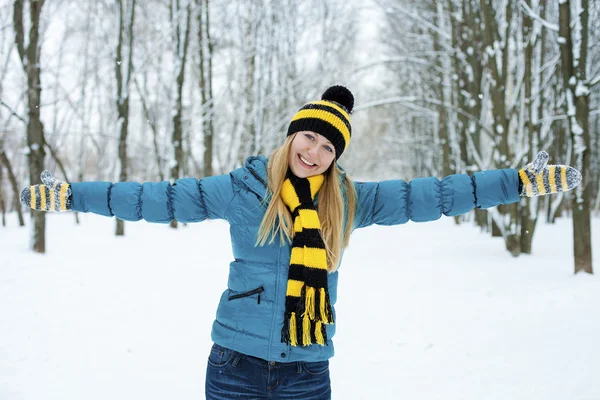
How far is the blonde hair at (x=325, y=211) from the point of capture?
1861 millimetres

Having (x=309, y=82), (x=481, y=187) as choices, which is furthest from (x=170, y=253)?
(x=309, y=82)

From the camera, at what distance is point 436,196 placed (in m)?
2.06

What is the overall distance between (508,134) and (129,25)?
945 cm

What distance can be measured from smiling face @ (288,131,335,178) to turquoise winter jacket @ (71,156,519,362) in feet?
0.45

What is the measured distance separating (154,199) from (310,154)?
67 centimetres

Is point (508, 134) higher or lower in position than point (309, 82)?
lower

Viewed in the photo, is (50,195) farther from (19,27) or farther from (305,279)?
(19,27)

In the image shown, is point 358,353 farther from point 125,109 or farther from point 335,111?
point 125,109

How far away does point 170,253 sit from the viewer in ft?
31.1

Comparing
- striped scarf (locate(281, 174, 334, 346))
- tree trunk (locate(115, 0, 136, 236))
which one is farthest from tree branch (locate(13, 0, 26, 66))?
striped scarf (locate(281, 174, 334, 346))

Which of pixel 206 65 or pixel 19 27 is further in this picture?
pixel 206 65

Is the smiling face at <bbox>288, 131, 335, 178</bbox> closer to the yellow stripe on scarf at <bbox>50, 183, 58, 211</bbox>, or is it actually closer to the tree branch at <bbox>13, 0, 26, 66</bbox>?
the yellow stripe on scarf at <bbox>50, 183, 58, 211</bbox>

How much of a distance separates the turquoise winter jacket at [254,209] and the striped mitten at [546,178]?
0.21 ft

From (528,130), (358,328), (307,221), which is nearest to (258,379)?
(307,221)
